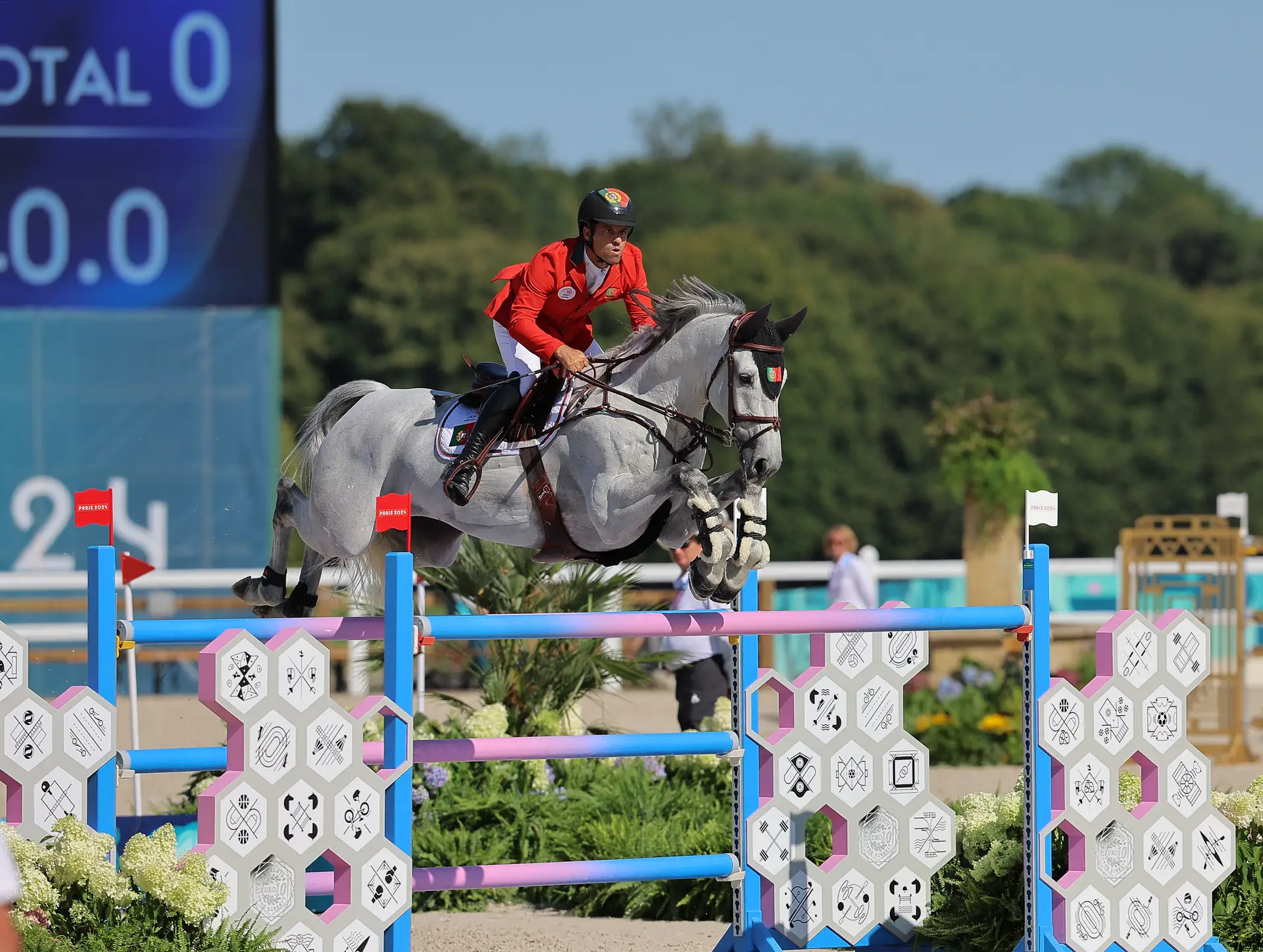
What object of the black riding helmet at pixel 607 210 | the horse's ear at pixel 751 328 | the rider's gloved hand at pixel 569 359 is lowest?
the rider's gloved hand at pixel 569 359

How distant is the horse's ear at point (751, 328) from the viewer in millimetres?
4801

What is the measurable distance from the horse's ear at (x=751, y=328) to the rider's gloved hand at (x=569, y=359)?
19.7 inches

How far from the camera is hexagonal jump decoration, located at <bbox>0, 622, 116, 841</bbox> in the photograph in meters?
4.17

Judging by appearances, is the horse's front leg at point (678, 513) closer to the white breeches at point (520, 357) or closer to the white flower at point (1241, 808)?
the white breeches at point (520, 357)

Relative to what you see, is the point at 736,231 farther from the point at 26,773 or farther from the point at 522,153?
the point at 26,773

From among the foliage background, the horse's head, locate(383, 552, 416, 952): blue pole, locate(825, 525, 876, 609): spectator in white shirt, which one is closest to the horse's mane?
the horse's head

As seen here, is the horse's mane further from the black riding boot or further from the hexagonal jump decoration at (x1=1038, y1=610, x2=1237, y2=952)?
the hexagonal jump decoration at (x1=1038, y1=610, x2=1237, y2=952)

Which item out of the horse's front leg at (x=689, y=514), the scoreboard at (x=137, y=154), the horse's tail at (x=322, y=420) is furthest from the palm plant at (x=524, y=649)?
the scoreboard at (x=137, y=154)

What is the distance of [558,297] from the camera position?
5.13 metres

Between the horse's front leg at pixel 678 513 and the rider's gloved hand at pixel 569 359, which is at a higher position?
the rider's gloved hand at pixel 569 359

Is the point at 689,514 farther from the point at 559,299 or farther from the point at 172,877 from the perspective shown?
the point at 172,877

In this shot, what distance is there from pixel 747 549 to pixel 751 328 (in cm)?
62

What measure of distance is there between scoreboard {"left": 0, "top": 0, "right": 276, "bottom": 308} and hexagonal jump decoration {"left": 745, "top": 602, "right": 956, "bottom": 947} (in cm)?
617

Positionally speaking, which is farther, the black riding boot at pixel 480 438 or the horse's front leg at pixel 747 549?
the black riding boot at pixel 480 438
